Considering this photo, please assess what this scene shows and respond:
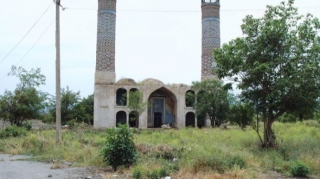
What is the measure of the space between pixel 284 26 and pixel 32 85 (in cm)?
2489

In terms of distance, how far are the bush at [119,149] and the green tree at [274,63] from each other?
5997 millimetres

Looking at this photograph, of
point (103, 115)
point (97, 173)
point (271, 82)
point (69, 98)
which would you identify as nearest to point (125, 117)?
point (103, 115)

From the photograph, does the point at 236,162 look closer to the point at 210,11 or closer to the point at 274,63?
the point at 274,63

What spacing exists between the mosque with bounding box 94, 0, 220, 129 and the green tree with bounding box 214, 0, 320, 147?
22.1 m

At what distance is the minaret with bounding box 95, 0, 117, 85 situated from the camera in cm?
3759

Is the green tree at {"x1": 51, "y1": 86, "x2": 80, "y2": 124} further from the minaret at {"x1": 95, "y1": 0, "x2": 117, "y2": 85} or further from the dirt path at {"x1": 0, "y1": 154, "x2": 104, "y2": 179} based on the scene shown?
the dirt path at {"x1": 0, "y1": 154, "x2": 104, "y2": 179}

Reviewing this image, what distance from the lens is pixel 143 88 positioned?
39781 mm

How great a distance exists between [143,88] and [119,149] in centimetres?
2975

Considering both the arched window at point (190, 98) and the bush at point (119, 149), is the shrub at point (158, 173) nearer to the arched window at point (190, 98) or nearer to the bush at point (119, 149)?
the bush at point (119, 149)

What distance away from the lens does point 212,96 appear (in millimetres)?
34625

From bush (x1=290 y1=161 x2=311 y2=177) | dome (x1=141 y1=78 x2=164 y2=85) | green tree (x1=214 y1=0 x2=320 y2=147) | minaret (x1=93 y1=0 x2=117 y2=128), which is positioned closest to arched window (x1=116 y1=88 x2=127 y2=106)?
minaret (x1=93 y1=0 x2=117 y2=128)

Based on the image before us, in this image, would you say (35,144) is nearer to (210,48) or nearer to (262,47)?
(262,47)

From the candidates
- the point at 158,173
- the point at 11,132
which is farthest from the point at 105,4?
the point at 158,173

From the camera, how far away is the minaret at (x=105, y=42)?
3759cm
